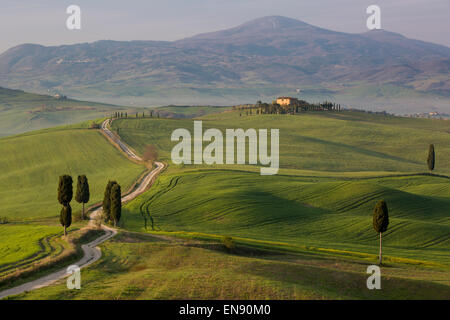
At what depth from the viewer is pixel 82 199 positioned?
3029 inches

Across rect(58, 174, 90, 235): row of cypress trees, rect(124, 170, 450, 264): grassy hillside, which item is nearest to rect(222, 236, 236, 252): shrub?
rect(124, 170, 450, 264): grassy hillside

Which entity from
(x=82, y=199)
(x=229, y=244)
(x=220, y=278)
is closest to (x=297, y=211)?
(x=229, y=244)

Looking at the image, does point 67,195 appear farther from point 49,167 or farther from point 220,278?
point 49,167

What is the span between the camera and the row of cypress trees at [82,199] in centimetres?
5784

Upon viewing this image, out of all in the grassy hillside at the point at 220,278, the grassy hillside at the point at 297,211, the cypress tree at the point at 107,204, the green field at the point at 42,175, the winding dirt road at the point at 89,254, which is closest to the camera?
the grassy hillside at the point at 220,278

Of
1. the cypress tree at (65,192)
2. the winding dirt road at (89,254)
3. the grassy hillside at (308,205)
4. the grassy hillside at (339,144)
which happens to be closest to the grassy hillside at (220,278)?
the winding dirt road at (89,254)

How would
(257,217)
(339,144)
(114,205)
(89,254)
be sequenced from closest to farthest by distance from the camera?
1. (89,254)
2. (114,205)
3. (257,217)
4. (339,144)

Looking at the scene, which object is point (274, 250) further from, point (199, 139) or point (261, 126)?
point (261, 126)

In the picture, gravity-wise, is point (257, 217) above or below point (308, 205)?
below

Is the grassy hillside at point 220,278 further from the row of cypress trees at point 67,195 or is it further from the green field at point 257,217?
the row of cypress trees at point 67,195

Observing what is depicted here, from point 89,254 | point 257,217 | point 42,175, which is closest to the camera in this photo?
point 89,254

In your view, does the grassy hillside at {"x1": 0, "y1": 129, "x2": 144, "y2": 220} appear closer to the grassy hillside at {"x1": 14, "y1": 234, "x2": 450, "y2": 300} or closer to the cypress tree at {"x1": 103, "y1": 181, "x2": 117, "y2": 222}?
the cypress tree at {"x1": 103, "y1": 181, "x2": 117, "y2": 222}
